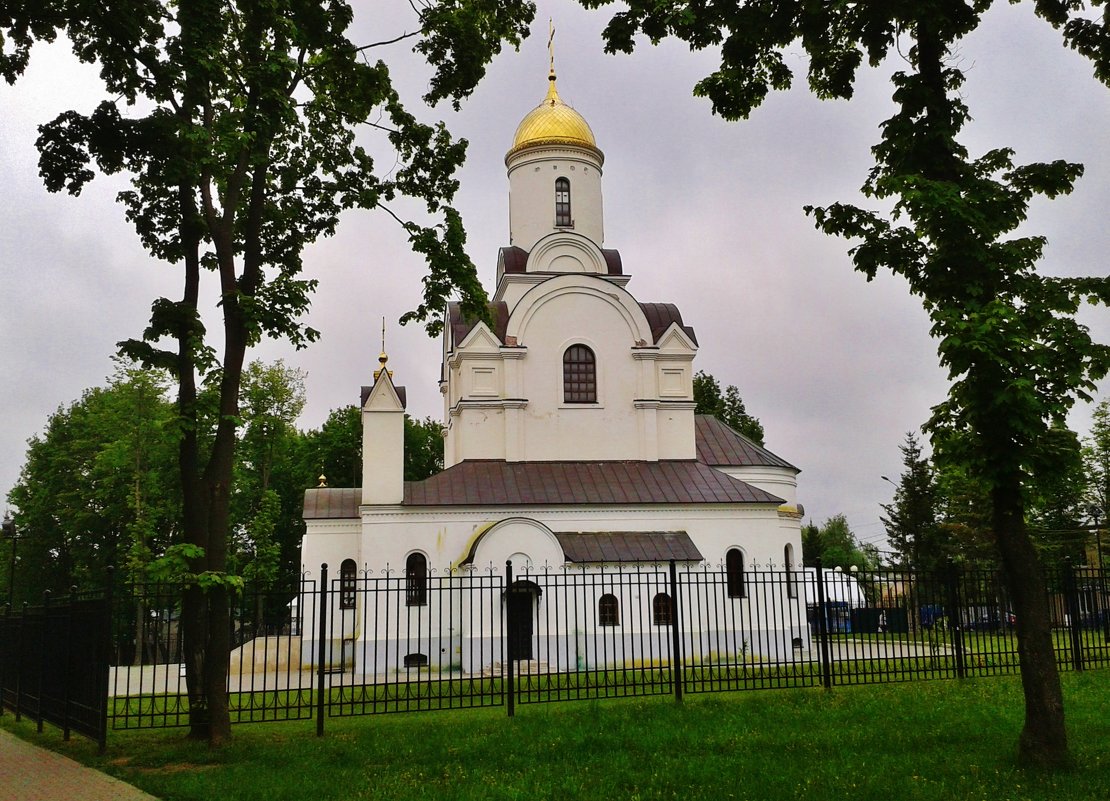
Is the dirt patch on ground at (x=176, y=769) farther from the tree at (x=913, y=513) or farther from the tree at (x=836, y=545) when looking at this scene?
the tree at (x=836, y=545)

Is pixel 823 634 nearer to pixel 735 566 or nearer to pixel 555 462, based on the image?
pixel 735 566

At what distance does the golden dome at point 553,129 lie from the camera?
30688 mm

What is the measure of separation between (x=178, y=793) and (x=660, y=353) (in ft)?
69.6

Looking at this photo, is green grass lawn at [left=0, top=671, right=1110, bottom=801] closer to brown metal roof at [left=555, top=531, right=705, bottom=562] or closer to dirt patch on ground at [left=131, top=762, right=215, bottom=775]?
dirt patch on ground at [left=131, top=762, right=215, bottom=775]

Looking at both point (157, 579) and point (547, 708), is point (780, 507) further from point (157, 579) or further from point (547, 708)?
point (157, 579)

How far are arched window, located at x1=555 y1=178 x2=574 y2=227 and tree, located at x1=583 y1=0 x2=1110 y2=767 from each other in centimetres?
2093

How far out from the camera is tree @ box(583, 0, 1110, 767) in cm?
765

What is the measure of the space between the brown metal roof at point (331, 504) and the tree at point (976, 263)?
61.5 feet

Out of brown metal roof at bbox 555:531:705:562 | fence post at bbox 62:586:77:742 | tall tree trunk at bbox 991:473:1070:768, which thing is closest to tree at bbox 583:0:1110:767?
tall tree trunk at bbox 991:473:1070:768

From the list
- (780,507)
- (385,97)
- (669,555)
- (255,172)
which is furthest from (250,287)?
(780,507)

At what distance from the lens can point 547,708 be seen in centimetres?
1220

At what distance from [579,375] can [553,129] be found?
9332mm

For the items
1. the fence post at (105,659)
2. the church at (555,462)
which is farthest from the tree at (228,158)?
the church at (555,462)

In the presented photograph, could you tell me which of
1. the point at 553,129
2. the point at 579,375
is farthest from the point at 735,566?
the point at 553,129
